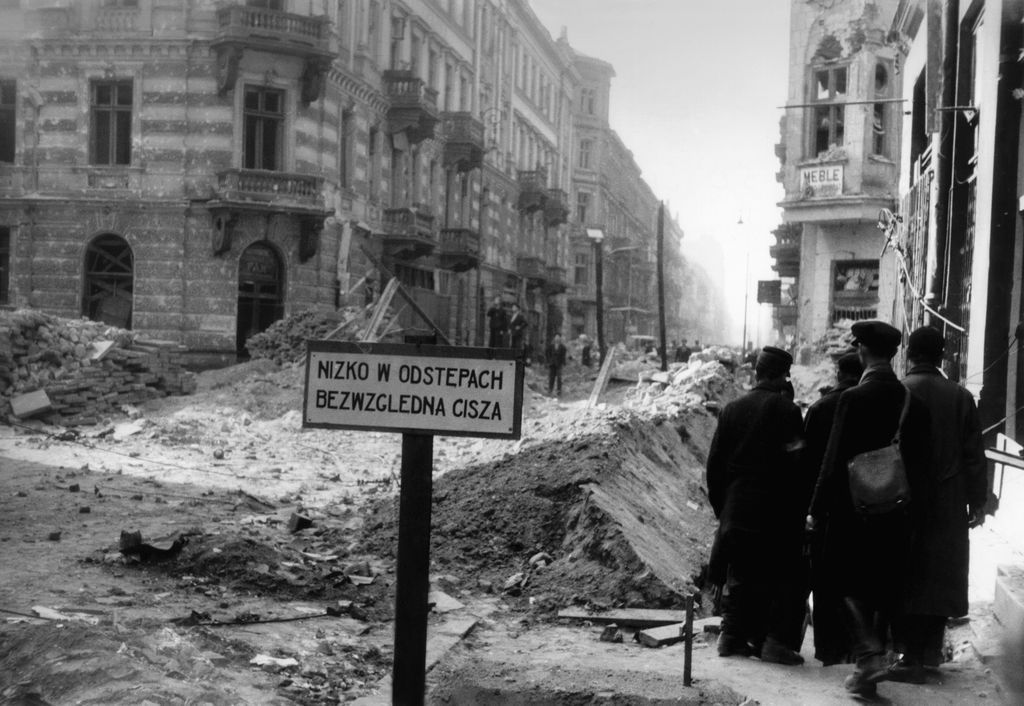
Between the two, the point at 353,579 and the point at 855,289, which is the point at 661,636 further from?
the point at 855,289

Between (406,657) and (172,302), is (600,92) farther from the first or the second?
(406,657)

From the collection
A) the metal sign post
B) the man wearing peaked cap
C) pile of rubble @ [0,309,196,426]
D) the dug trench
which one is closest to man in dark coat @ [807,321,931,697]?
the man wearing peaked cap

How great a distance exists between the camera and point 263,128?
2650 centimetres

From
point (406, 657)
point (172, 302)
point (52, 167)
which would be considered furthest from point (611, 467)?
point (52, 167)

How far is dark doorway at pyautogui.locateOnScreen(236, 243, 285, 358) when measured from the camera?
26047 mm

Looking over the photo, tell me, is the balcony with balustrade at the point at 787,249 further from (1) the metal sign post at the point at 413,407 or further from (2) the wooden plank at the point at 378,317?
(1) the metal sign post at the point at 413,407

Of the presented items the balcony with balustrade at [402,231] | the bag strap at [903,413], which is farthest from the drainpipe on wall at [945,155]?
the balcony with balustrade at [402,231]

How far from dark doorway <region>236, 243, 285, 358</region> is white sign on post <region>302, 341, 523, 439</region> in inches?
881

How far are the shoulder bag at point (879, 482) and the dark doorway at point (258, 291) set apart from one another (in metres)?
22.1

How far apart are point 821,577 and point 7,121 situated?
87.2 ft

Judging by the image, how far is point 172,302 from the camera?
84.5 feet

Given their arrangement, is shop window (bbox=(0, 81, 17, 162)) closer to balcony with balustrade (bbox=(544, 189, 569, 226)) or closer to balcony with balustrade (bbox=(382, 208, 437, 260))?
balcony with balustrade (bbox=(382, 208, 437, 260))

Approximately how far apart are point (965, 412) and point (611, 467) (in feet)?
16.0

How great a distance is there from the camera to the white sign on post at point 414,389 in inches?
159
